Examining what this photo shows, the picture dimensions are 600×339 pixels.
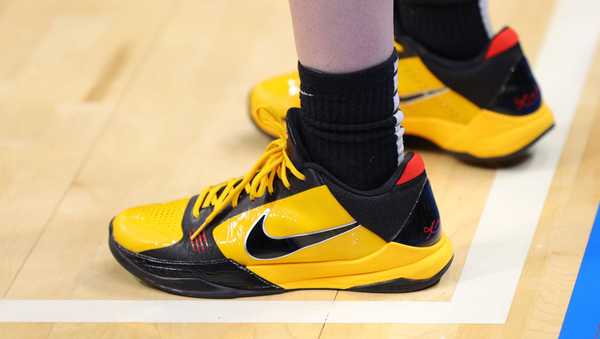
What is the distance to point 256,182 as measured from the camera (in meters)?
Answer: 1.33

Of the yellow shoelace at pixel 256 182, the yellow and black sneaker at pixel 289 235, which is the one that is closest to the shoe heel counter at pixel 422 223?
the yellow and black sneaker at pixel 289 235

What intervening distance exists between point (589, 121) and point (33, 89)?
99 cm

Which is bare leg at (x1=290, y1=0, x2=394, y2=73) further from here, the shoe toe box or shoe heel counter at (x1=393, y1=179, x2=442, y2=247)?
the shoe toe box

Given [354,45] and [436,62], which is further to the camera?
[436,62]

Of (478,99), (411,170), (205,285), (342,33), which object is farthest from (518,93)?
(205,285)

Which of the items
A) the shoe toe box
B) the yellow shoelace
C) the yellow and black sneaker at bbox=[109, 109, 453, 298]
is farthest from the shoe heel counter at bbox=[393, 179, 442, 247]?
the shoe toe box

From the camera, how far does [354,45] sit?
121 centimetres

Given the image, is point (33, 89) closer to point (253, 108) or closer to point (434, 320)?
point (253, 108)

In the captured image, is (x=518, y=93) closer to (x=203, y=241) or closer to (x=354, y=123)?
(x=354, y=123)

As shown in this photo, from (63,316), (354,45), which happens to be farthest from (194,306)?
(354,45)

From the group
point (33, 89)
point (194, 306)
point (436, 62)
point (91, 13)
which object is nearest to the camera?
point (194, 306)

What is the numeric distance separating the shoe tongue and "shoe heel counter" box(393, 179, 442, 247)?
15 cm

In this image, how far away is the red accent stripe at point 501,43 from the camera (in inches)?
61.1

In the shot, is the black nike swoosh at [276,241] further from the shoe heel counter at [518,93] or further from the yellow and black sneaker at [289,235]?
the shoe heel counter at [518,93]
